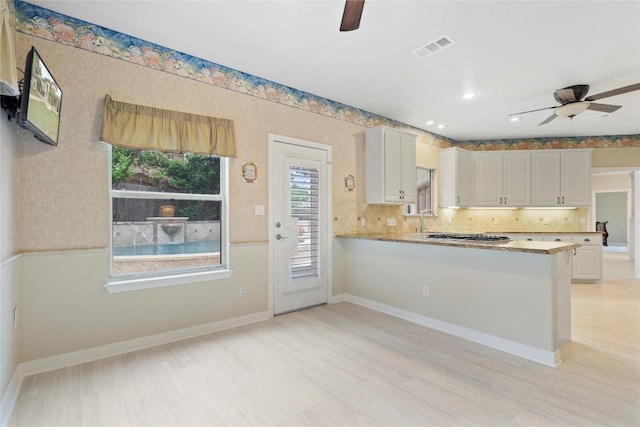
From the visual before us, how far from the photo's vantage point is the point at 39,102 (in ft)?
6.51

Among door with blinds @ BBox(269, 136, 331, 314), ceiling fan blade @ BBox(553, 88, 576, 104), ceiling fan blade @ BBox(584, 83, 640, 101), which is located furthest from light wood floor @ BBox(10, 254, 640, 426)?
ceiling fan blade @ BBox(553, 88, 576, 104)

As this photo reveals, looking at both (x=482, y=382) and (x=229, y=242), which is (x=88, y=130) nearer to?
(x=229, y=242)

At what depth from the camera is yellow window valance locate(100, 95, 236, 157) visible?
270 centimetres

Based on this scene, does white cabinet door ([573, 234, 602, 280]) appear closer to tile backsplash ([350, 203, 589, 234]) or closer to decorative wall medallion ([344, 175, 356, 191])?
tile backsplash ([350, 203, 589, 234])

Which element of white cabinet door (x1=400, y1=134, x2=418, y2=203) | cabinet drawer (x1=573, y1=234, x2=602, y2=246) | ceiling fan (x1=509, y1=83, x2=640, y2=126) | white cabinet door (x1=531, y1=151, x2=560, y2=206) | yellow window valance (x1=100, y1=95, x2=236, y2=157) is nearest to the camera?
yellow window valance (x1=100, y1=95, x2=236, y2=157)

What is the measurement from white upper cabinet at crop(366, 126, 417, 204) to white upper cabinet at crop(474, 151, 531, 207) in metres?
2.16

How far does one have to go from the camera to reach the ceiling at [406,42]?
2.41m

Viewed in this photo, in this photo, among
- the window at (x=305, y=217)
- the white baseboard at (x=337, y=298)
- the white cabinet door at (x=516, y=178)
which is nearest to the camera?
the window at (x=305, y=217)

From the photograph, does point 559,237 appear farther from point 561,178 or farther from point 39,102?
point 39,102

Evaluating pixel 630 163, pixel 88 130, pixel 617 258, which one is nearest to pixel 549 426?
pixel 88 130

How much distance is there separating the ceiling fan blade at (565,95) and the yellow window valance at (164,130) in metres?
3.92

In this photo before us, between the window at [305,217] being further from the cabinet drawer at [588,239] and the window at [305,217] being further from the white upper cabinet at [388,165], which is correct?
the cabinet drawer at [588,239]

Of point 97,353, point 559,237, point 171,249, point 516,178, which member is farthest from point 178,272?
point 559,237

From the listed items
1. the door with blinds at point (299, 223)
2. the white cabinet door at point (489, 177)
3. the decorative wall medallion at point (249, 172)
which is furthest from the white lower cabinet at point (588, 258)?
the decorative wall medallion at point (249, 172)
